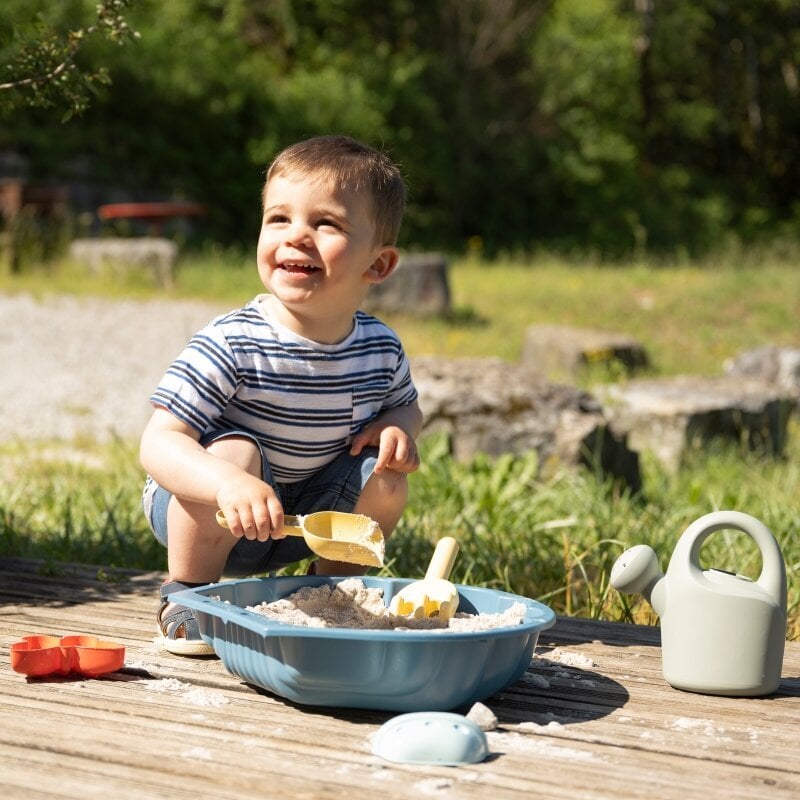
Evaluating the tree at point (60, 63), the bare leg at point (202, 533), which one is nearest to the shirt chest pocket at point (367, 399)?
the bare leg at point (202, 533)

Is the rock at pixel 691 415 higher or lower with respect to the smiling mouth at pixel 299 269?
lower

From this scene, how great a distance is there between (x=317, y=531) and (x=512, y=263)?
39.8ft

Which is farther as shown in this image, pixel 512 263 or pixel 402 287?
pixel 512 263

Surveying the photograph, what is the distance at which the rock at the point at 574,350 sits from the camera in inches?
297

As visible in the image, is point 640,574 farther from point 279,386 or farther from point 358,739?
point 279,386

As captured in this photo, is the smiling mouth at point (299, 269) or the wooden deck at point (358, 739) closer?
the wooden deck at point (358, 739)

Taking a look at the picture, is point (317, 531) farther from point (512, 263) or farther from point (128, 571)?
point (512, 263)

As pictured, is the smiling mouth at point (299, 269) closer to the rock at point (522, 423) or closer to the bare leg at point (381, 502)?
the bare leg at point (381, 502)

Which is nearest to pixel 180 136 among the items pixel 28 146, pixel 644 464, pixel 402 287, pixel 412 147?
pixel 28 146

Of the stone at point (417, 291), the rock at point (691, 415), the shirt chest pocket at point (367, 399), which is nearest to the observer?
the shirt chest pocket at point (367, 399)

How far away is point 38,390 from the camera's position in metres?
6.48

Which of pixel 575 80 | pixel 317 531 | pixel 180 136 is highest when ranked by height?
pixel 575 80

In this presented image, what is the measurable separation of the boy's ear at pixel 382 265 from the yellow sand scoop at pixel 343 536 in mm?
525

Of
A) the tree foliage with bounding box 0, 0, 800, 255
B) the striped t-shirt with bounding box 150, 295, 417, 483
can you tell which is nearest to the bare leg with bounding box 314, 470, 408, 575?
the striped t-shirt with bounding box 150, 295, 417, 483
